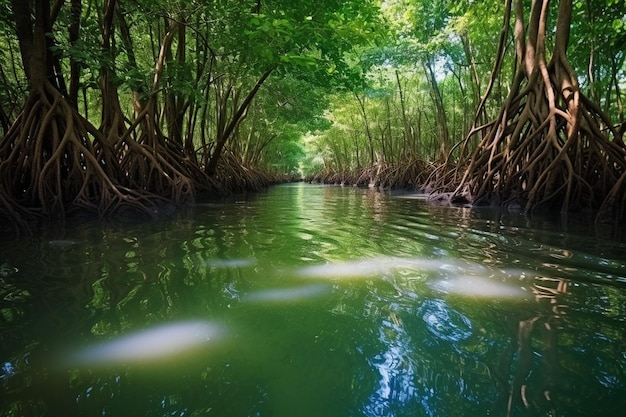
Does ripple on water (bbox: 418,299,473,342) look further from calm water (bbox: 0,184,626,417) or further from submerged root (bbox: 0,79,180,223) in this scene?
submerged root (bbox: 0,79,180,223)

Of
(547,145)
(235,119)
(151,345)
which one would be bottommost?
(151,345)

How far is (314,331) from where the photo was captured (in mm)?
1577

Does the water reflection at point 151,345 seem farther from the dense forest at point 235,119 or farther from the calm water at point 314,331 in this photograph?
the dense forest at point 235,119

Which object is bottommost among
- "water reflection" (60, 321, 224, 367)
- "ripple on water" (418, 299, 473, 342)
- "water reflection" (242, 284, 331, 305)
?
"water reflection" (60, 321, 224, 367)

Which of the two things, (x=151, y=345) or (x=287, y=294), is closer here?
(x=151, y=345)

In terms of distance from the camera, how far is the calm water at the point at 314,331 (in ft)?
3.66

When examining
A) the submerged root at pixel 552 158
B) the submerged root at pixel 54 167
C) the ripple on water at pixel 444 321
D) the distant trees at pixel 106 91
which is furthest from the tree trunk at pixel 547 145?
the submerged root at pixel 54 167

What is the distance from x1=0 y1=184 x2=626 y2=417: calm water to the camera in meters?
1.12

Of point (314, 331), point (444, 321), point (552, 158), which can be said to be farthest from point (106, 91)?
point (552, 158)

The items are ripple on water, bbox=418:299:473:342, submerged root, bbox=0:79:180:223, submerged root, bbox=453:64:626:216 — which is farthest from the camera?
submerged root, bbox=453:64:626:216

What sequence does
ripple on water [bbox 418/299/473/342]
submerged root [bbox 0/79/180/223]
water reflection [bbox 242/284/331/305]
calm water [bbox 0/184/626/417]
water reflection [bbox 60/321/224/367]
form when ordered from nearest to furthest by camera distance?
calm water [bbox 0/184/626/417]
water reflection [bbox 60/321/224/367]
ripple on water [bbox 418/299/473/342]
water reflection [bbox 242/284/331/305]
submerged root [bbox 0/79/180/223]

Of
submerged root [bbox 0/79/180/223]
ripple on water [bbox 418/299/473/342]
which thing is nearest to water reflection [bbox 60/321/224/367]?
ripple on water [bbox 418/299/473/342]

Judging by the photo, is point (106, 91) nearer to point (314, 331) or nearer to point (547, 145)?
point (314, 331)

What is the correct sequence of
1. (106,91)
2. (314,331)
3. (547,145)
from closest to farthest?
(314,331) < (547,145) < (106,91)
